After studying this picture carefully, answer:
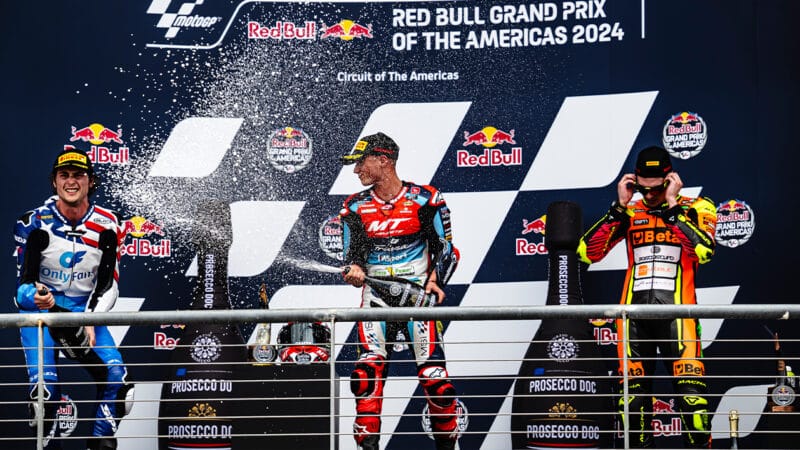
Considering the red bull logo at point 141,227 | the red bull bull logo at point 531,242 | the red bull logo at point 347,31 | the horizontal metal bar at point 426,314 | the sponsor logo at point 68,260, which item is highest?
the red bull logo at point 347,31

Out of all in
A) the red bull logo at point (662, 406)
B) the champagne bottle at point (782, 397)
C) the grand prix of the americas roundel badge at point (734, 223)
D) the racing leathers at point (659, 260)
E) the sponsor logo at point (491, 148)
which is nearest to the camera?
the champagne bottle at point (782, 397)

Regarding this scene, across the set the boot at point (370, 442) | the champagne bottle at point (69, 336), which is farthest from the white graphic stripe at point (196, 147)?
the boot at point (370, 442)

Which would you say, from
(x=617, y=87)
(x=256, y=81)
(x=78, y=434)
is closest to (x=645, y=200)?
(x=617, y=87)

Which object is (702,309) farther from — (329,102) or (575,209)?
(329,102)

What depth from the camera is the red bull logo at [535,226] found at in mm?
6391

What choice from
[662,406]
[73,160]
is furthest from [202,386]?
[662,406]

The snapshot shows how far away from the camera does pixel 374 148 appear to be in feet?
20.4

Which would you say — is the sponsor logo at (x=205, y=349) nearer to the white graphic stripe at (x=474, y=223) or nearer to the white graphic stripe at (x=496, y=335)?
the white graphic stripe at (x=496, y=335)

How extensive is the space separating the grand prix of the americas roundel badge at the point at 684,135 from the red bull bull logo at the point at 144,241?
279 cm

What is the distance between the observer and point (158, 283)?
653 centimetres

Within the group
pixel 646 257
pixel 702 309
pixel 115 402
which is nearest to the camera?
pixel 702 309

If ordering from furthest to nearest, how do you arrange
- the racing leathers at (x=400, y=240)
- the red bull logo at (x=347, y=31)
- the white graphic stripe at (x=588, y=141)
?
the red bull logo at (x=347, y=31) → the white graphic stripe at (x=588, y=141) → the racing leathers at (x=400, y=240)

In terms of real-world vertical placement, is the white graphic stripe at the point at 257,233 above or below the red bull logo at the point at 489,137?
below

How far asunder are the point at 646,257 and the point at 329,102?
77.6 inches
